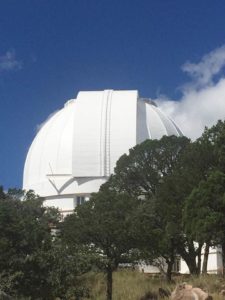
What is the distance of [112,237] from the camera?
25.5m

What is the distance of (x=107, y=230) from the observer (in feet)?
83.0

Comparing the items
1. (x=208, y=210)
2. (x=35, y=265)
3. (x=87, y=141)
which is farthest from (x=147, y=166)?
(x=35, y=265)

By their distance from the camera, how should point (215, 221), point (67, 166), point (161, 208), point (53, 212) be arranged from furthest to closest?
point (67, 166) → point (53, 212) → point (161, 208) → point (215, 221)

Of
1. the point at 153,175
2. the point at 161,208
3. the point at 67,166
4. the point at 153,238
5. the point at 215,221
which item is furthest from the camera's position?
the point at 67,166

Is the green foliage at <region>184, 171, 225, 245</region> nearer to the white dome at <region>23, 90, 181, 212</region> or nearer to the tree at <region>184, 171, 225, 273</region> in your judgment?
the tree at <region>184, 171, 225, 273</region>

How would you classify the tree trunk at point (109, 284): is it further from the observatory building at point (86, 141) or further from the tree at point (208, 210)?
the observatory building at point (86, 141)

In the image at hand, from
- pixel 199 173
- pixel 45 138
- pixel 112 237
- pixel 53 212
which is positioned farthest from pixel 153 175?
pixel 45 138

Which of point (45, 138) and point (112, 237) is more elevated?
point (45, 138)

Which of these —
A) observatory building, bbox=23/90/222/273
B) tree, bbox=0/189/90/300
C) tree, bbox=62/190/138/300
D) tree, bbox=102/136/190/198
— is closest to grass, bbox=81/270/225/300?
tree, bbox=62/190/138/300

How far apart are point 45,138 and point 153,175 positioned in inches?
955

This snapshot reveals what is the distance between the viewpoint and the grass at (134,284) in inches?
753

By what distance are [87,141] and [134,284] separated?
3553cm

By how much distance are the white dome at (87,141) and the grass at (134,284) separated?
27.0 m

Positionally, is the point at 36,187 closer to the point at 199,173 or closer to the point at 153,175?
the point at 153,175
